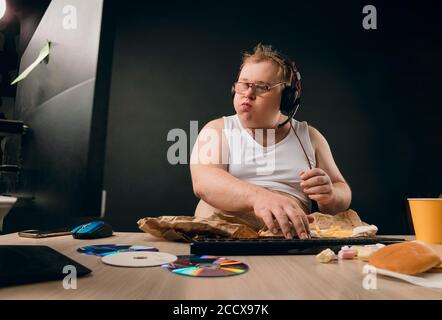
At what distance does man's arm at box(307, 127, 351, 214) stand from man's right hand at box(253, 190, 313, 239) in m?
0.18

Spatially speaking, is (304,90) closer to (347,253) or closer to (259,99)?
(259,99)

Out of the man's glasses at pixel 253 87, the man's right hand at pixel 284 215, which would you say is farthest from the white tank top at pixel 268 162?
the man's right hand at pixel 284 215

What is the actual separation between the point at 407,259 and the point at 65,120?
47 cm

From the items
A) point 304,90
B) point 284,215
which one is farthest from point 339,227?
point 304,90

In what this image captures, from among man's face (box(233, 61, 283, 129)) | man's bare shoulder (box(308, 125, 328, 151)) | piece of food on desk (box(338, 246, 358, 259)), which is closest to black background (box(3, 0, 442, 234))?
man's bare shoulder (box(308, 125, 328, 151))

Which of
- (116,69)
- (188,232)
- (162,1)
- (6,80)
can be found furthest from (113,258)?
(6,80)

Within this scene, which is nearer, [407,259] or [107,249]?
[407,259]

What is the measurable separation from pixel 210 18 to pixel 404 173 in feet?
4.53

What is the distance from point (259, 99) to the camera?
1322 millimetres

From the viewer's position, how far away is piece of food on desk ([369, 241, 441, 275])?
16.8 inches

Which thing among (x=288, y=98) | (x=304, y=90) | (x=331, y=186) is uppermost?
(x=304, y=90)

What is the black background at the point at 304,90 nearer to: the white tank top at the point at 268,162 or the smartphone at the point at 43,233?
the white tank top at the point at 268,162

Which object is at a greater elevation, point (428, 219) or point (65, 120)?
point (65, 120)

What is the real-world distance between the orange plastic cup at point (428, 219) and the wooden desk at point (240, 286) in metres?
0.35
